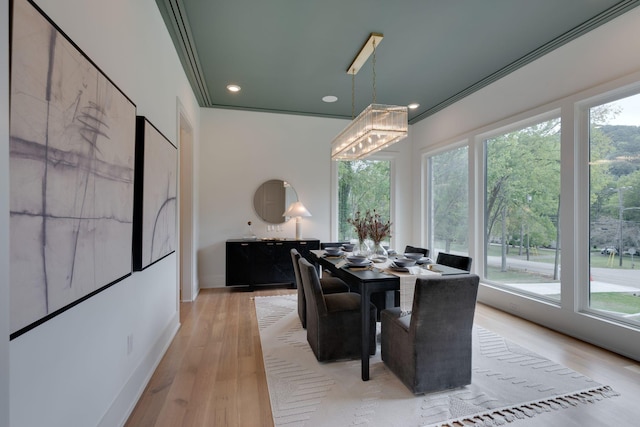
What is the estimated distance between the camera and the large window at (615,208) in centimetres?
268

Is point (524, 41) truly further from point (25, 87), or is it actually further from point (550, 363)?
point (25, 87)

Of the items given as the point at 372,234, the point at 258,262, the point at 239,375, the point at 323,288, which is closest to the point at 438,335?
the point at 372,234

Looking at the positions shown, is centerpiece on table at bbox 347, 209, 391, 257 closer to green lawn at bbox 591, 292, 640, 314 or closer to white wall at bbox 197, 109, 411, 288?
green lawn at bbox 591, 292, 640, 314

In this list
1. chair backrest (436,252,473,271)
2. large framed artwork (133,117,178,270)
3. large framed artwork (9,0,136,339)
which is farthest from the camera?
chair backrest (436,252,473,271)

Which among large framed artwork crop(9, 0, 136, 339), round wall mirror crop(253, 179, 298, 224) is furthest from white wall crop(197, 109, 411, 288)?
large framed artwork crop(9, 0, 136, 339)

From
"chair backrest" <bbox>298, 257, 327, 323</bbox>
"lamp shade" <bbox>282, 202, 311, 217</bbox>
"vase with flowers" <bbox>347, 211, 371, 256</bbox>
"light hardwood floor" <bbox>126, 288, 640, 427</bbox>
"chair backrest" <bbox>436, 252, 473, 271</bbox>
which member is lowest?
"light hardwood floor" <bbox>126, 288, 640, 427</bbox>

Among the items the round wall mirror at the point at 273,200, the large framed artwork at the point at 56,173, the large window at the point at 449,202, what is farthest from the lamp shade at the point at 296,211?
the large framed artwork at the point at 56,173

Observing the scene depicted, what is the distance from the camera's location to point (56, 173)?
1141 millimetres

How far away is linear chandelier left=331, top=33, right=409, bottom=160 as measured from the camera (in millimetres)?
2926

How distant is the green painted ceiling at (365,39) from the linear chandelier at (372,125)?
10 centimetres

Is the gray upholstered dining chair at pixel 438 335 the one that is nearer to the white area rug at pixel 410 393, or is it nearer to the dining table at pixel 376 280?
the white area rug at pixel 410 393

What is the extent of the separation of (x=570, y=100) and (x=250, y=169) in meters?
4.41

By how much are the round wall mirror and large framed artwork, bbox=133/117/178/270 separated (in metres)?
2.31

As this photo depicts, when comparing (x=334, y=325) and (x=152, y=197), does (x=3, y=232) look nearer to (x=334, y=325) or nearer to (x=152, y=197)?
(x=152, y=197)
